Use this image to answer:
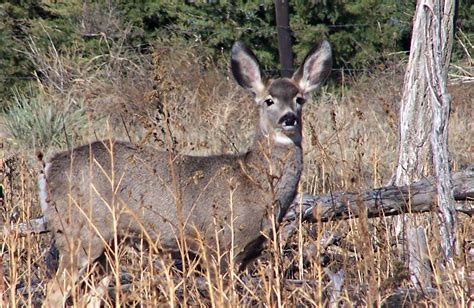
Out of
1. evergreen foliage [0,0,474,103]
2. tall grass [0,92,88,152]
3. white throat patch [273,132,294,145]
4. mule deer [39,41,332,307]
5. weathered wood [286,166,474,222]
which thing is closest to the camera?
mule deer [39,41,332,307]

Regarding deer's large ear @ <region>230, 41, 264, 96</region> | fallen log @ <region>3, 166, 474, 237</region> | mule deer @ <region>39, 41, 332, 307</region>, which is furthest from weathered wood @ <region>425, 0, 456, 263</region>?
deer's large ear @ <region>230, 41, 264, 96</region>

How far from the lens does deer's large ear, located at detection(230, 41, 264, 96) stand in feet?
22.8

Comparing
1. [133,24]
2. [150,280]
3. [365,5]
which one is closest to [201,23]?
[133,24]

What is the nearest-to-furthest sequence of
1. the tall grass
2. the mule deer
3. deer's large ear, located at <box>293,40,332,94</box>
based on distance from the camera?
the mule deer, deer's large ear, located at <box>293,40,332,94</box>, the tall grass

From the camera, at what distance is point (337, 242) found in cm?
714

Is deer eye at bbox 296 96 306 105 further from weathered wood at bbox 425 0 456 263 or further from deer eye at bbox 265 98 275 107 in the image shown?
weathered wood at bbox 425 0 456 263

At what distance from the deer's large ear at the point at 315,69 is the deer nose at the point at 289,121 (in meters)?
0.59

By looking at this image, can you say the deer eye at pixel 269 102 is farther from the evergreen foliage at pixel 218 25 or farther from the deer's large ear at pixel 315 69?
the evergreen foliage at pixel 218 25

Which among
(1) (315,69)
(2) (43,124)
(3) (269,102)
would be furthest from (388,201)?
(2) (43,124)

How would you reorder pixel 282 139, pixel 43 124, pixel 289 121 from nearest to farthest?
pixel 289 121
pixel 282 139
pixel 43 124

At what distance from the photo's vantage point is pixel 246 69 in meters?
7.03

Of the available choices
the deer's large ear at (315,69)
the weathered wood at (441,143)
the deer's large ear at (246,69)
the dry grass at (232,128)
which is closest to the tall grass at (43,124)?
the dry grass at (232,128)

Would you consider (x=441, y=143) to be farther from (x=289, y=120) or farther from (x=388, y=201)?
(x=289, y=120)

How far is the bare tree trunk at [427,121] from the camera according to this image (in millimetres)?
5461
